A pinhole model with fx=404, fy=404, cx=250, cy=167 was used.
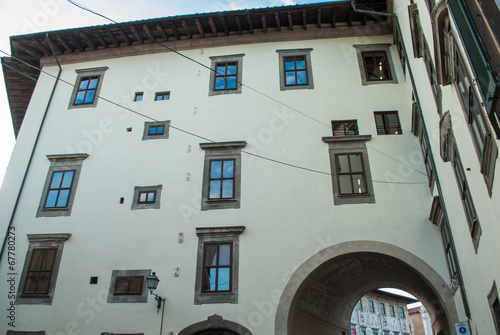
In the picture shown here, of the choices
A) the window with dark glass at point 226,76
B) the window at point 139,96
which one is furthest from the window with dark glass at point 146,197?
the window with dark glass at point 226,76

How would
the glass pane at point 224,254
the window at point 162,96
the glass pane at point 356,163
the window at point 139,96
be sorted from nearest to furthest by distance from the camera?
the glass pane at point 224,254, the glass pane at point 356,163, the window at point 162,96, the window at point 139,96

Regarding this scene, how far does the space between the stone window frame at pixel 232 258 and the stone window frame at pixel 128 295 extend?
1603mm

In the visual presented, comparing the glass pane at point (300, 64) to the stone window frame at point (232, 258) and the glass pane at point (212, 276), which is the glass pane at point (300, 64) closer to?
the stone window frame at point (232, 258)

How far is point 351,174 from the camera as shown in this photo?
530 inches

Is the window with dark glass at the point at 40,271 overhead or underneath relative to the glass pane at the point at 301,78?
underneath

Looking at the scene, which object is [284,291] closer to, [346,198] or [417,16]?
[346,198]

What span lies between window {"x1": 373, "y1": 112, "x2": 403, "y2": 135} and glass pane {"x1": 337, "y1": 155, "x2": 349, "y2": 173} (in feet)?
5.13

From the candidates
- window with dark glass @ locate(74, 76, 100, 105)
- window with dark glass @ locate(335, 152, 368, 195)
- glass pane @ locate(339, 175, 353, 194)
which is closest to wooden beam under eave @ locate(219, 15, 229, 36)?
window with dark glass @ locate(74, 76, 100, 105)

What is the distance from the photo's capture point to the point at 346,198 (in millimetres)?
13000

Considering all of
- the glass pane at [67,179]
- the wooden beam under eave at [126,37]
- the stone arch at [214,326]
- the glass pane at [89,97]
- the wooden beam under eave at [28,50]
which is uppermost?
the wooden beam under eave at [126,37]

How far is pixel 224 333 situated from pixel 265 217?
12.1 ft

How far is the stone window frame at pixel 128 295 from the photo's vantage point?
40.4ft

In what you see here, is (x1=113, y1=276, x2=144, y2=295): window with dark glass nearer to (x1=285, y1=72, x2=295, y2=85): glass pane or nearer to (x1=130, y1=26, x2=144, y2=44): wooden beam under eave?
(x1=285, y1=72, x2=295, y2=85): glass pane

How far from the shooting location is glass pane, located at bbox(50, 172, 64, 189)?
48.3 feet
